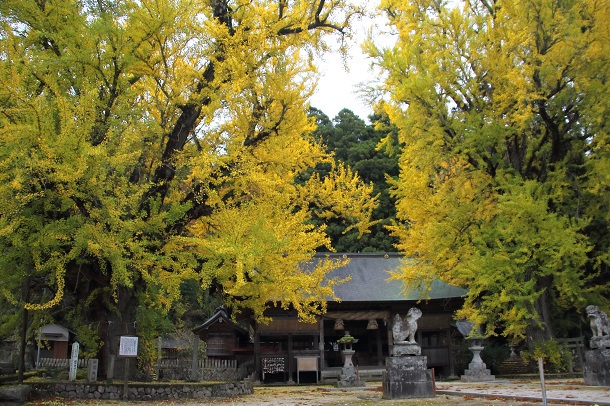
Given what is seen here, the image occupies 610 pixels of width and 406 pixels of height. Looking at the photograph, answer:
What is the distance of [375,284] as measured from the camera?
2130cm

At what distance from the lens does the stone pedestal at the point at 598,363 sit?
39.4 ft

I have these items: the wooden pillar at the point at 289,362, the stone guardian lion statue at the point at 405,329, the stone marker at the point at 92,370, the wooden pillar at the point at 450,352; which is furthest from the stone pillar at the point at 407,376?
the wooden pillar at the point at 450,352

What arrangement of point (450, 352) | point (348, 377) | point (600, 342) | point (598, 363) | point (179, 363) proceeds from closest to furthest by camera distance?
point (598, 363)
point (600, 342)
point (348, 377)
point (179, 363)
point (450, 352)

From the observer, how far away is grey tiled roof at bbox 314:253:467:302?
2011 centimetres

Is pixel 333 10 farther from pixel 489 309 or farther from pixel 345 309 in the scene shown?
pixel 345 309

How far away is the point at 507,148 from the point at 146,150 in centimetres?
1205

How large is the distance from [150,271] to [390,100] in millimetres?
10580

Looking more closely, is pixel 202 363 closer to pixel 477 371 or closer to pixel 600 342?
pixel 477 371

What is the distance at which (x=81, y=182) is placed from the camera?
390 inches

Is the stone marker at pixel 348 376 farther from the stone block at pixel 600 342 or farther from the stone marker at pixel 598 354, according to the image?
the stone block at pixel 600 342

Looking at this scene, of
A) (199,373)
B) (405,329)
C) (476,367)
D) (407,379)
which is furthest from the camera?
(199,373)

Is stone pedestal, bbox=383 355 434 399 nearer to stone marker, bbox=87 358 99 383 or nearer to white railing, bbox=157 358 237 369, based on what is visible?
stone marker, bbox=87 358 99 383

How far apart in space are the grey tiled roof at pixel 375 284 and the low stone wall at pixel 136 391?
8273 millimetres

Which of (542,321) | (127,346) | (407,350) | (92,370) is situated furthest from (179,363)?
(542,321)
